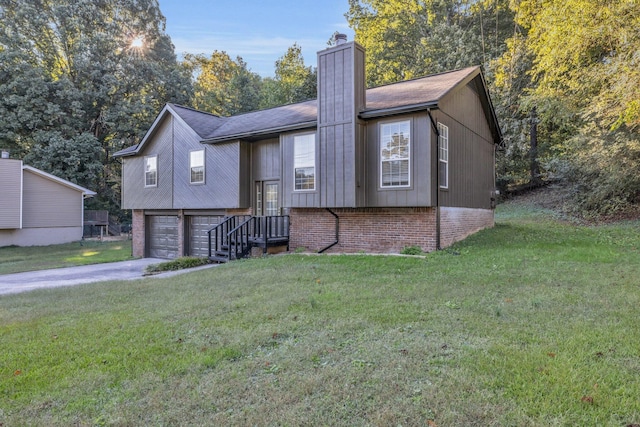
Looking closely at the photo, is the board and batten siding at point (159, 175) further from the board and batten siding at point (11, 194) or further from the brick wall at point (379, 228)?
the board and batten siding at point (11, 194)

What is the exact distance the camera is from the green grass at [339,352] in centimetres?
262

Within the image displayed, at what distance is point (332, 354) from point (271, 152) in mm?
10024

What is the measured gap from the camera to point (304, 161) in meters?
11.3

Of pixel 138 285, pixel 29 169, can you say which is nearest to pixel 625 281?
pixel 138 285

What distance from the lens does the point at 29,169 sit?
21.5 metres

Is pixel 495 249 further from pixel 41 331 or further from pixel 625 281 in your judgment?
pixel 41 331

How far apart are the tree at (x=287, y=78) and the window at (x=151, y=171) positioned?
13.8 meters

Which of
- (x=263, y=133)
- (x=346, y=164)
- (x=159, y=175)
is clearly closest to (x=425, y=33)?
(x=263, y=133)

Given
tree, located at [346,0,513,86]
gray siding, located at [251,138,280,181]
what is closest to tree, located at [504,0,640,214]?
tree, located at [346,0,513,86]

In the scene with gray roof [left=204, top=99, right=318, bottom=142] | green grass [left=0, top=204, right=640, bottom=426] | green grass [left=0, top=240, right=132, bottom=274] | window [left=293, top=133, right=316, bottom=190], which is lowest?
green grass [left=0, top=240, right=132, bottom=274]

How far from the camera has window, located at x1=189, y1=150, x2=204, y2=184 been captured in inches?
558

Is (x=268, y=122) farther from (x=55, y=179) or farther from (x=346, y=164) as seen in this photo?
(x=55, y=179)

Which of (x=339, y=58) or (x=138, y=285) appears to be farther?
(x=339, y=58)

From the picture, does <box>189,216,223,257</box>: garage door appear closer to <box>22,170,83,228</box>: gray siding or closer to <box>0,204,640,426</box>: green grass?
<box>0,204,640,426</box>: green grass
